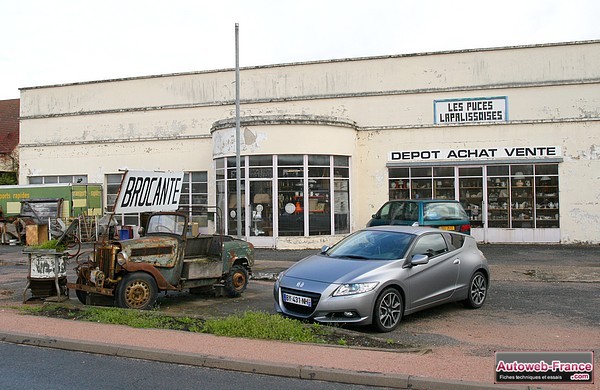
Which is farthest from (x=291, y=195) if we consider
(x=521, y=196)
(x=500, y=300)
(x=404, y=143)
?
(x=500, y=300)

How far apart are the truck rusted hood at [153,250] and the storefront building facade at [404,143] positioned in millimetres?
9808

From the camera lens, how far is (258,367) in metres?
6.38

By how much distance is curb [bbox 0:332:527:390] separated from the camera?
5.75m

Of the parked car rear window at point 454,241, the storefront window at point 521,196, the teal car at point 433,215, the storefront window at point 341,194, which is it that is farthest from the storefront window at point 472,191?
the parked car rear window at point 454,241

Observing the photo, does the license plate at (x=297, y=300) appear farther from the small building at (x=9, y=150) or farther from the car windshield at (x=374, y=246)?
the small building at (x=9, y=150)

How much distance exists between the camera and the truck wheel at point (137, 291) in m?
9.52

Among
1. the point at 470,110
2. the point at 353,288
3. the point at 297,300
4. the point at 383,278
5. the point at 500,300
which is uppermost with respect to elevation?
the point at 470,110

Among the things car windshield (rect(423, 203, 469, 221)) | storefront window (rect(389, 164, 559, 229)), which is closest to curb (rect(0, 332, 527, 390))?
car windshield (rect(423, 203, 469, 221))

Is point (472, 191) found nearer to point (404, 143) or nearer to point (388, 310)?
point (404, 143)

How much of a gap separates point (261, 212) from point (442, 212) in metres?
6.61

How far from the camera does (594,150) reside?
21.1 m

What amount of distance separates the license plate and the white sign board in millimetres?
3540

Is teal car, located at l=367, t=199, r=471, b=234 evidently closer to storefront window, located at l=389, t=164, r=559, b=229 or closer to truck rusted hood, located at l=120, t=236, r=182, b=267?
storefront window, located at l=389, t=164, r=559, b=229

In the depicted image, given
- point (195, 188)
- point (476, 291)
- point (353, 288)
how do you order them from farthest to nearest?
point (195, 188), point (476, 291), point (353, 288)
